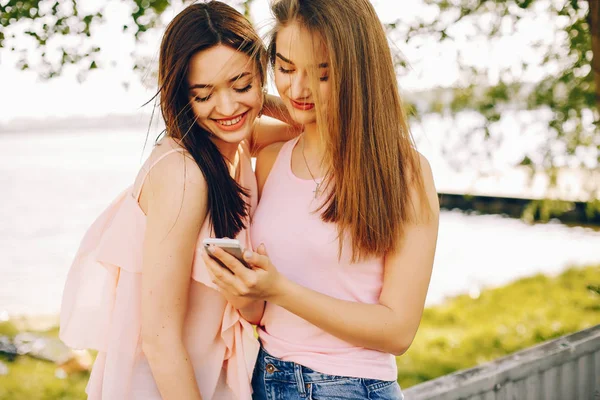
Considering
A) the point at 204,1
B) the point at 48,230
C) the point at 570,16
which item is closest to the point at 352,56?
the point at 204,1

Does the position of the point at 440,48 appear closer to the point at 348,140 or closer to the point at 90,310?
the point at 348,140

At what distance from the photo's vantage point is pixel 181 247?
1.74 meters

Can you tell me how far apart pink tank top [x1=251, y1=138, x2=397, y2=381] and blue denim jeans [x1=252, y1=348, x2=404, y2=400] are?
2 cm

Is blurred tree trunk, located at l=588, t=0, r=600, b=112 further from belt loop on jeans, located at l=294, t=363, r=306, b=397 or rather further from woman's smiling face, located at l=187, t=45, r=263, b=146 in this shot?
belt loop on jeans, located at l=294, t=363, r=306, b=397

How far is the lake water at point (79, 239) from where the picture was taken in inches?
366

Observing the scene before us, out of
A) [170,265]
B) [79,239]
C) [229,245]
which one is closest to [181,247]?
[170,265]

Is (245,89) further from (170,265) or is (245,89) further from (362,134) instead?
(170,265)

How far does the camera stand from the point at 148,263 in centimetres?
174

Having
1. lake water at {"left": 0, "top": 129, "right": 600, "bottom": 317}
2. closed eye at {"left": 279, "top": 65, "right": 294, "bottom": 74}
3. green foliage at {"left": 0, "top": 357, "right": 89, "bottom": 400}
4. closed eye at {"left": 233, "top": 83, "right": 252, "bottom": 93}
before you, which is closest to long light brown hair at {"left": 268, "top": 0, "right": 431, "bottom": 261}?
closed eye at {"left": 279, "top": 65, "right": 294, "bottom": 74}

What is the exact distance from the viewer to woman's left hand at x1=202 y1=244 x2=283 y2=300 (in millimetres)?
1589

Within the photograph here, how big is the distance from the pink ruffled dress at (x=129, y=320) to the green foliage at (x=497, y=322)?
10.5 feet

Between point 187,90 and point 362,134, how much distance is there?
20.5 inches

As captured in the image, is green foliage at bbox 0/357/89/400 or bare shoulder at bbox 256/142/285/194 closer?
bare shoulder at bbox 256/142/285/194

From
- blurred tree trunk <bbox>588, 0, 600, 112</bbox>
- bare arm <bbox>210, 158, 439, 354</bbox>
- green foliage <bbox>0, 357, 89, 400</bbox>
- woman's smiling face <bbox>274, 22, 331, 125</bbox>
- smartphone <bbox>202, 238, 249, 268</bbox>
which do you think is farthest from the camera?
green foliage <bbox>0, 357, 89, 400</bbox>
